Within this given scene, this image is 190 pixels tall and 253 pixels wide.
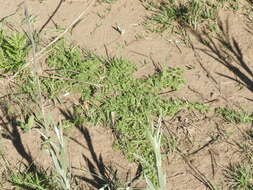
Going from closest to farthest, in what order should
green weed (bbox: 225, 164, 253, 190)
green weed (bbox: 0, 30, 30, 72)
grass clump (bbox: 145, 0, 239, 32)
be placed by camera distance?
green weed (bbox: 225, 164, 253, 190)
green weed (bbox: 0, 30, 30, 72)
grass clump (bbox: 145, 0, 239, 32)

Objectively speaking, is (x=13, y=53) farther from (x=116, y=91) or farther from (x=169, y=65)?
(x=169, y=65)

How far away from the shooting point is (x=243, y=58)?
2.81 meters

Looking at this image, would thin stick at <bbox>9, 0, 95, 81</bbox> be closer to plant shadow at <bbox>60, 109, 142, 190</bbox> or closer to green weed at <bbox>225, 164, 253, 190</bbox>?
plant shadow at <bbox>60, 109, 142, 190</bbox>

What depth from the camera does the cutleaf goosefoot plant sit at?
2555 mm

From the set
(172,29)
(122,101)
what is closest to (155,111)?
(122,101)

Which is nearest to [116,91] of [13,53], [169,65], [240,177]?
[169,65]

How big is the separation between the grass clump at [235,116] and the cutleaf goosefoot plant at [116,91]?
4.4 inches

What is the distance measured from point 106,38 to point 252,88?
964mm

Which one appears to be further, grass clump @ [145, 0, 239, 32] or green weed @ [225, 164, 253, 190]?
grass clump @ [145, 0, 239, 32]

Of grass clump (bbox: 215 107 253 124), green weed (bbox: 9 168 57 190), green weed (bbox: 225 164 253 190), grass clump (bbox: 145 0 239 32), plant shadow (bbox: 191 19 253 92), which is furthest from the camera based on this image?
grass clump (bbox: 145 0 239 32)

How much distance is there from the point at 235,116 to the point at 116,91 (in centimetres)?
66

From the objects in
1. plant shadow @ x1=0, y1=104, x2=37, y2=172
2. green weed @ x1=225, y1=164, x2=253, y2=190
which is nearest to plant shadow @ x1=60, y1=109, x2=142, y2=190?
plant shadow @ x1=0, y1=104, x2=37, y2=172

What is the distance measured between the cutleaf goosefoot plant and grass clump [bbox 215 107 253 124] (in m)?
0.11

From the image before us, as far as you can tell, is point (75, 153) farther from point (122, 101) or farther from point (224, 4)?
point (224, 4)
